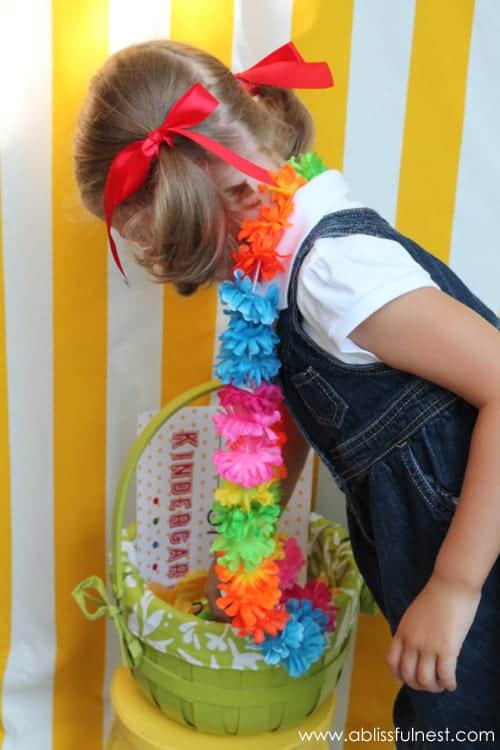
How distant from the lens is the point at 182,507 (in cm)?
115

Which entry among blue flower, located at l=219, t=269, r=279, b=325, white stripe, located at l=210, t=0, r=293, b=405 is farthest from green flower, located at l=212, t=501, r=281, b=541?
white stripe, located at l=210, t=0, r=293, b=405

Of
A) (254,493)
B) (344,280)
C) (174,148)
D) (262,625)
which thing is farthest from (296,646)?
(174,148)

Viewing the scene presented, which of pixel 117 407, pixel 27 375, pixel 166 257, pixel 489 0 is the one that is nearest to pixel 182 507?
pixel 117 407

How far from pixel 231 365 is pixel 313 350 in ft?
0.33

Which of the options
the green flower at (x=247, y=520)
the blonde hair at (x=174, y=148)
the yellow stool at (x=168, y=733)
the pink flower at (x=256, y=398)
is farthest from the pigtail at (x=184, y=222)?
→ the yellow stool at (x=168, y=733)

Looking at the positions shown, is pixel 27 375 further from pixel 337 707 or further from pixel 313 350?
pixel 337 707

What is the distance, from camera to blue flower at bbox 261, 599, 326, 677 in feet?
3.02

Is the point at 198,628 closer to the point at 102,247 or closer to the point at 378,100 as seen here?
the point at 102,247

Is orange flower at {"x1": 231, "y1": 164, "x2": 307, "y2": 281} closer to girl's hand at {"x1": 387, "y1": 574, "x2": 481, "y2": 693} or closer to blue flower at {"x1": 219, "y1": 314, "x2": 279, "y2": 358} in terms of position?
blue flower at {"x1": 219, "y1": 314, "x2": 279, "y2": 358}

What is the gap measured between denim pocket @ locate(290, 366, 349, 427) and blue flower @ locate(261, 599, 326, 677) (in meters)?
0.23

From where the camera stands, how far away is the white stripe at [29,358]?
3.53ft

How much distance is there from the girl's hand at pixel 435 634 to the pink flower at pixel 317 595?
208 millimetres

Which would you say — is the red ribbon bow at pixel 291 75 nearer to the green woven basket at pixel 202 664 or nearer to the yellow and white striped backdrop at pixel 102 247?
the yellow and white striped backdrop at pixel 102 247

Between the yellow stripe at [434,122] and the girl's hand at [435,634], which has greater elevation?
the yellow stripe at [434,122]
